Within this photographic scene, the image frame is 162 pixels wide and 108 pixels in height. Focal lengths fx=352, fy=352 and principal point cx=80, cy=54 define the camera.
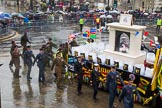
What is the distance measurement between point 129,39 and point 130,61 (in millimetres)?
958

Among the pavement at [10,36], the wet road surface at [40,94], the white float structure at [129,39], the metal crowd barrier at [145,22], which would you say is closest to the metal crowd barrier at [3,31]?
the pavement at [10,36]

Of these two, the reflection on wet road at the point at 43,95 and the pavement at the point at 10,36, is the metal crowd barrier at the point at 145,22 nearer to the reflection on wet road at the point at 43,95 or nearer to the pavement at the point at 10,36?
the pavement at the point at 10,36

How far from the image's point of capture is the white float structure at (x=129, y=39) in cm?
1469

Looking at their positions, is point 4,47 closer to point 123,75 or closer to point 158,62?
point 123,75

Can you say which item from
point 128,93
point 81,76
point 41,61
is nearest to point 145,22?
point 41,61

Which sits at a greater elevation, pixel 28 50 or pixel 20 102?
pixel 28 50

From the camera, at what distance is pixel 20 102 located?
13070mm

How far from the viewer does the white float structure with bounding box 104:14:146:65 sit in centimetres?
1469

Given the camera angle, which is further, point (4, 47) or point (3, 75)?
point (4, 47)

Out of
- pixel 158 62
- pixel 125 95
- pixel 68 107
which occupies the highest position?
pixel 158 62

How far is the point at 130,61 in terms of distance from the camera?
14.9 m

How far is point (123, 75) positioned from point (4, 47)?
12339 millimetres

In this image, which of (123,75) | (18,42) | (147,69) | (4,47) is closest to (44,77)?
(123,75)

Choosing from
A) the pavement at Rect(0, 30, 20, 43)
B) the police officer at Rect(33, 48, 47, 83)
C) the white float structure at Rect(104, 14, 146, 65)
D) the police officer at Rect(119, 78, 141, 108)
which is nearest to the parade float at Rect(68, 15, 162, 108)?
the white float structure at Rect(104, 14, 146, 65)
